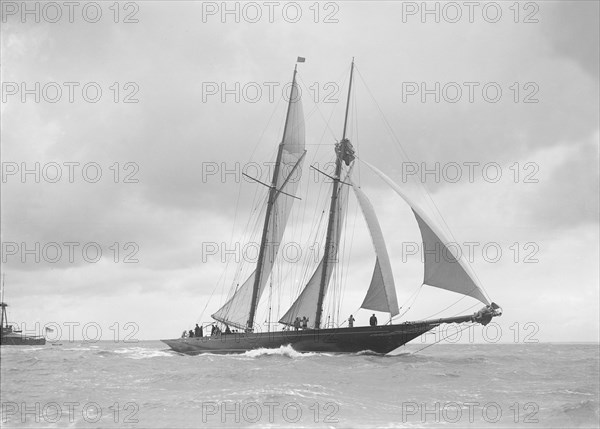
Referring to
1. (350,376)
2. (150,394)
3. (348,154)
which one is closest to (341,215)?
(348,154)

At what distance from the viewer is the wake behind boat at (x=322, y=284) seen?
3981 centimetres

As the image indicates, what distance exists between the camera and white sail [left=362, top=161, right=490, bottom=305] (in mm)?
38062

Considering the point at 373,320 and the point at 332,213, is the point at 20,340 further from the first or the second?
the point at 373,320

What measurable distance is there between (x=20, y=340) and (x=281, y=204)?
7476cm

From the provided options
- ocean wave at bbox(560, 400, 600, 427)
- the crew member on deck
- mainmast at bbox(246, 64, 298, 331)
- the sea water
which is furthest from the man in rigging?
ocean wave at bbox(560, 400, 600, 427)

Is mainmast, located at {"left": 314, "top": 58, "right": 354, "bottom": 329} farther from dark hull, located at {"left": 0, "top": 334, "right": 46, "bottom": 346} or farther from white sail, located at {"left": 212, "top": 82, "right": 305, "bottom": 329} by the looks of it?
dark hull, located at {"left": 0, "top": 334, "right": 46, "bottom": 346}

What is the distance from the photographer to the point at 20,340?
Result: 109125mm

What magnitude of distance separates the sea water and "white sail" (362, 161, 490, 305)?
4.64m

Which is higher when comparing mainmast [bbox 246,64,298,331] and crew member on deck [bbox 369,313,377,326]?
mainmast [bbox 246,64,298,331]

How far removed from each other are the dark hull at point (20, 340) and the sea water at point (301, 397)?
74521 millimetres

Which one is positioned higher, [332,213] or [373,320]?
[332,213]

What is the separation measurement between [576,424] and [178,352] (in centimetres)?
4215

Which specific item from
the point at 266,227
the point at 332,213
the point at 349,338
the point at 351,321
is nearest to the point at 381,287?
the point at 351,321

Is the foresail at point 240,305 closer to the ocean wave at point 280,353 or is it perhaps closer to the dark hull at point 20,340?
the ocean wave at point 280,353
